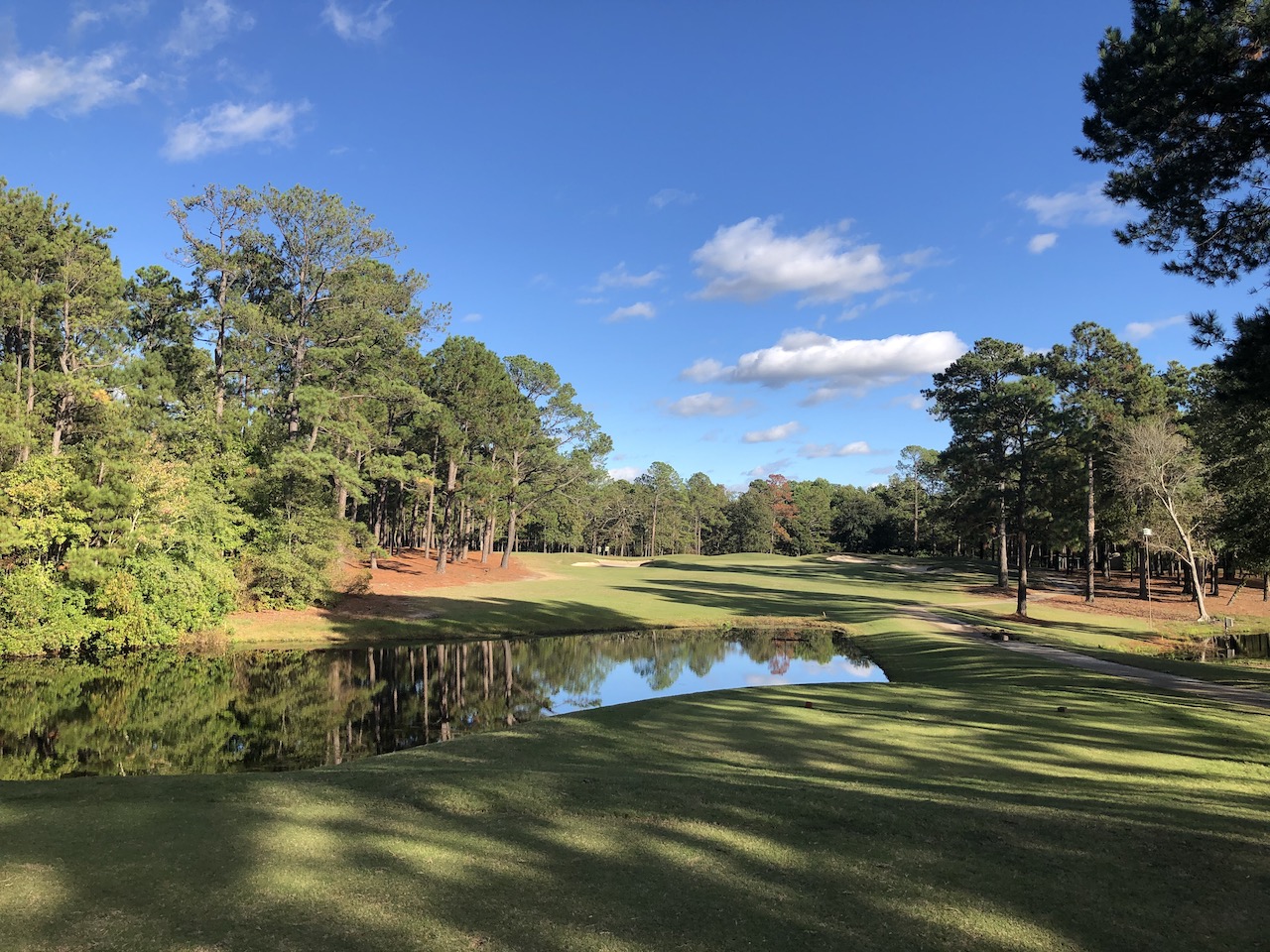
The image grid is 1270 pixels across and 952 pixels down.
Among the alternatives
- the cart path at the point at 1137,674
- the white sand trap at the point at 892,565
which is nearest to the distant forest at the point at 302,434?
the cart path at the point at 1137,674

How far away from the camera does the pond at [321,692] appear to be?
13281 millimetres

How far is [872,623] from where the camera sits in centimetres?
3200

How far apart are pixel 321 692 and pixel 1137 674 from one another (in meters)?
21.7

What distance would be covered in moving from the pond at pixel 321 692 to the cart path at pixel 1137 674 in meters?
5.13

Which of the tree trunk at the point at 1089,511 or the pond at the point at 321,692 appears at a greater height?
the tree trunk at the point at 1089,511

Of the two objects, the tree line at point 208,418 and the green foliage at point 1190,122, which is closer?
the green foliage at point 1190,122

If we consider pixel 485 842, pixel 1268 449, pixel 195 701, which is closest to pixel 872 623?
pixel 1268 449

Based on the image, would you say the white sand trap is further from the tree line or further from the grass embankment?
the grass embankment

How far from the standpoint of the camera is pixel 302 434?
3731 cm

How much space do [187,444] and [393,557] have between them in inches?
910

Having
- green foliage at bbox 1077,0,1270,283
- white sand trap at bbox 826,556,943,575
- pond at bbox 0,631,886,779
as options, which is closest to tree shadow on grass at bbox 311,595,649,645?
pond at bbox 0,631,886,779

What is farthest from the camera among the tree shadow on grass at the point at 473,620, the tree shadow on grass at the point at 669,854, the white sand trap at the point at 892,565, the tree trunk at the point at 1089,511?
the white sand trap at the point at 892,565

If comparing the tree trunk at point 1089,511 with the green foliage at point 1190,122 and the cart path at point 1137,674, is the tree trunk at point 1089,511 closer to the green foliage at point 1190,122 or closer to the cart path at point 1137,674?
the cart path at point 1137,674

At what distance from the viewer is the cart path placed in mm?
13912
